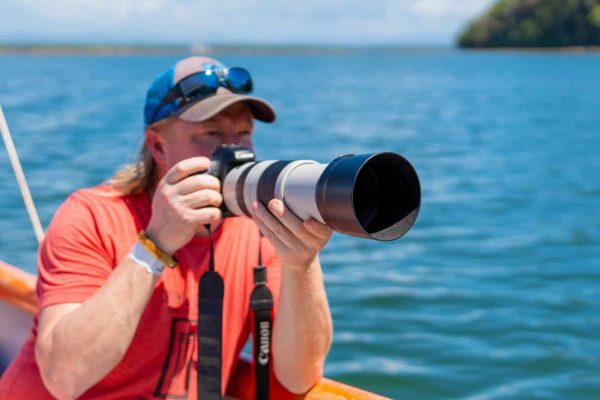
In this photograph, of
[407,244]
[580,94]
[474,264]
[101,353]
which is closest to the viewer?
[101,353]

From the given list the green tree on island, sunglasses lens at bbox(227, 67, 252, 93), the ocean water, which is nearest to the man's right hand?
sunglasses lens at bbox(227, 67, 252, 93)

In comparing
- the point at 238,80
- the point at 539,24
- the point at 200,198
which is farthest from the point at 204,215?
the point at 539,24

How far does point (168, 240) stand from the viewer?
1.89m

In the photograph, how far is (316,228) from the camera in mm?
1609

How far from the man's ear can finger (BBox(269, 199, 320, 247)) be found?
0.64 metres

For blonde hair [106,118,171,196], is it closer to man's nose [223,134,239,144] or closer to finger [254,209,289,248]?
man's nose [223,134,239,144]

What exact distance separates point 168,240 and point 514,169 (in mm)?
11403

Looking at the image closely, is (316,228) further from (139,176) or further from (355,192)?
(139,176)

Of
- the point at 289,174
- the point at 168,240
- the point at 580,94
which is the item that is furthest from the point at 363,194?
the point at 580,94

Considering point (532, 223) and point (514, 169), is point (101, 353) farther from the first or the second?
point (514, 169)

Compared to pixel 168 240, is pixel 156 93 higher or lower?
higher

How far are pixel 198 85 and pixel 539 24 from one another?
95.3 meters

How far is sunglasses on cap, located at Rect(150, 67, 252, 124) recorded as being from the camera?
213 centimetres

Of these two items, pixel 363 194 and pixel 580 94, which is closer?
pixel 363 194
